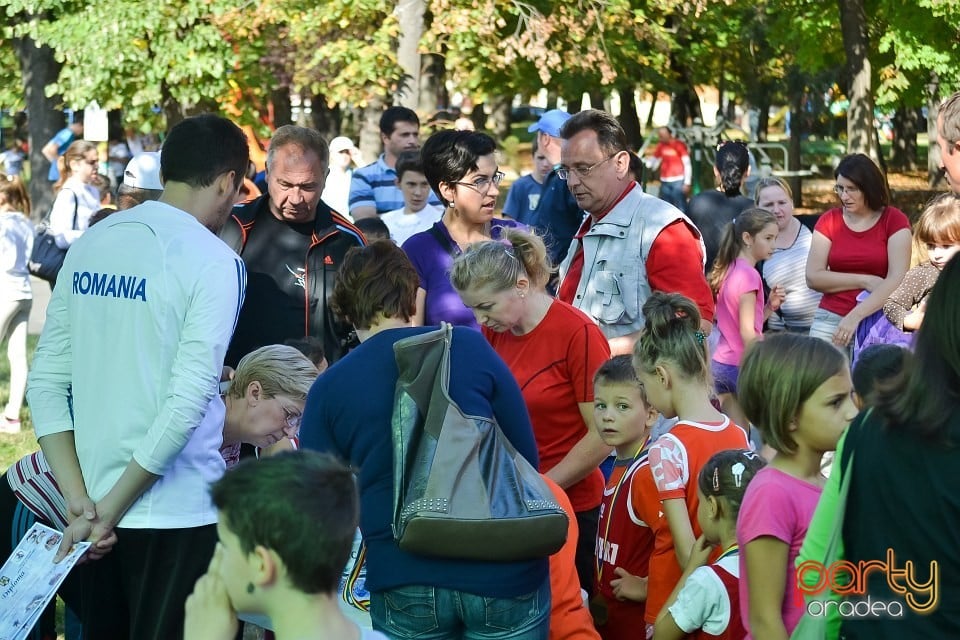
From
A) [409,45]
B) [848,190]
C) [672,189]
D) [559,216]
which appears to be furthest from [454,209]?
[672,189]

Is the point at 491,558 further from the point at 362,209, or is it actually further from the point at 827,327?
the point at 362,209

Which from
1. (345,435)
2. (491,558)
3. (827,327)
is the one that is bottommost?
(827,327)

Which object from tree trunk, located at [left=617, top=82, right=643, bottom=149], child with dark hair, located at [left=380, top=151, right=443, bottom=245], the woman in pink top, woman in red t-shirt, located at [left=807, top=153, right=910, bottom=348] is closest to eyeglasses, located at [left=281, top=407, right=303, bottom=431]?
child with dark hair, located at [left=380, top=151, right=443, bottom=245]

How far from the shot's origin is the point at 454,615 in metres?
3.42

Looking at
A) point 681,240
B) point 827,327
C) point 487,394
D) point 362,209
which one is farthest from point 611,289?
point 362,209

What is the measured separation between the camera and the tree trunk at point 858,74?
2308cm

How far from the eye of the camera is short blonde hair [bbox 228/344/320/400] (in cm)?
423

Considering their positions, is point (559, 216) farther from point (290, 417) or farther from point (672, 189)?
point (672, 189)

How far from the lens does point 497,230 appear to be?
5727mm

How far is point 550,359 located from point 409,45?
34.6 feet

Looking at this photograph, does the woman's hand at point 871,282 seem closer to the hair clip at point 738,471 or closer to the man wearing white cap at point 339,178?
the man wearing white cap at point 339,178

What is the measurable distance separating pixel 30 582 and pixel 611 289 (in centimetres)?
271

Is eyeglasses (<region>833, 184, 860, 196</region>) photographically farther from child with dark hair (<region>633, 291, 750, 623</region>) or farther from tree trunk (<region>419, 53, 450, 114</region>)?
tree trunk (<region>419, 53, 450, 114</region>)

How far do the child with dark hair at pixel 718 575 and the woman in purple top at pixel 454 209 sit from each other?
1.89 metres
